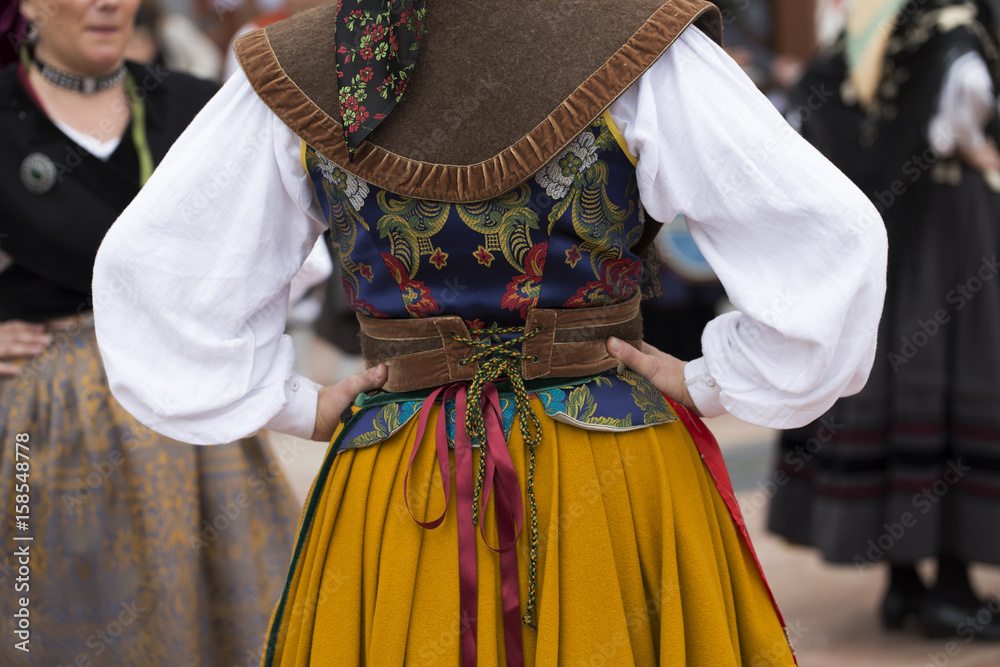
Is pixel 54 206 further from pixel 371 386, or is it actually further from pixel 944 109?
pixel 944 109

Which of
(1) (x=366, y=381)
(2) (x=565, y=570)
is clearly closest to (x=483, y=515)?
(2) (x=565, y=570)

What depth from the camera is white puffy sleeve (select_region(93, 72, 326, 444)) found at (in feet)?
4.47

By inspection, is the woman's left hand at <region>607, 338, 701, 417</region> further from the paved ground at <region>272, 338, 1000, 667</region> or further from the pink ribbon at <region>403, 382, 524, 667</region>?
the paved ground at <region>272, 338, 1000, 667</region>

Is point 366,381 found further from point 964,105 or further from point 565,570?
point 964,105

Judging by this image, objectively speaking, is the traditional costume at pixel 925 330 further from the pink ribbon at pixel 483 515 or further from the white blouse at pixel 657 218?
the pink ribbon at pixel 483 515

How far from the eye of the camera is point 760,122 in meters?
1.24

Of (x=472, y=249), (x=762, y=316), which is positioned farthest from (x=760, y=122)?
(x=472, y=249)

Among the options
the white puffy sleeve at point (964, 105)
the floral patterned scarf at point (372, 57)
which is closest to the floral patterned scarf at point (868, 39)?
the white puffy sleeve at point (964, 105)

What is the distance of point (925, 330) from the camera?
3113mm

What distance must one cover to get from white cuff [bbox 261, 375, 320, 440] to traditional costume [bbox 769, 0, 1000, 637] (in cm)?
209

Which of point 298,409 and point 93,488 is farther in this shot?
point 93,488

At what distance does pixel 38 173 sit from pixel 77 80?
0.23 metres

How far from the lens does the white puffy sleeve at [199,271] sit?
136 cm

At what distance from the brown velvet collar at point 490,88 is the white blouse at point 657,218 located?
0.14 feet
